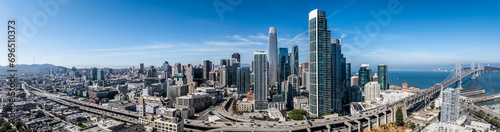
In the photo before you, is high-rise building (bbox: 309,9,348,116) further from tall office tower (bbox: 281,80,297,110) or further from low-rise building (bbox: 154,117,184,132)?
low-rise building (bbox: 154,117,184,132)

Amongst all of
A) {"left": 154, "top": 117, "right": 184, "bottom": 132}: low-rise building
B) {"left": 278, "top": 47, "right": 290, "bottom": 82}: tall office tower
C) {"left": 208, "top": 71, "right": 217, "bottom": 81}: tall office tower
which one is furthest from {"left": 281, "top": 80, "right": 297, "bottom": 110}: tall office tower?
{"left": 208, "top": 71, "right": 217, "bottom": 81}: tall office tower

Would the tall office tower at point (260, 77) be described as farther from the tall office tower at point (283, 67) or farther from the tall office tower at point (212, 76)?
the tall office tower at point (212, 76)

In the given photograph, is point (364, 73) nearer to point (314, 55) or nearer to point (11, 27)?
point (314, 55)

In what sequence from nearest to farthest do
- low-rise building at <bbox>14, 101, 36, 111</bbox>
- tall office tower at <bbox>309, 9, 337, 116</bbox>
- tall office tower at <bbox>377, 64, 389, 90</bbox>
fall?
1. tall office tower at <bbox>309, 9, 337, 116</bbox>
2. low-rise building at <bbox>14, 101, 36, 111</bbox>
3. tall office tower at <bbox>377, 64, 389, 90</bbox>

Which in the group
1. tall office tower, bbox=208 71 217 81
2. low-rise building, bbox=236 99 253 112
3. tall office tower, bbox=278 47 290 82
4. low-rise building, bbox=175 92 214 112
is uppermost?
tall office tower, bbox=278 47 290 82

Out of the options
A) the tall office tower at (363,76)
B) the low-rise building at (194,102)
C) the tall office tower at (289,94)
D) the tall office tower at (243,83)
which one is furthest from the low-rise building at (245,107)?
the tall office tower at (363,76)

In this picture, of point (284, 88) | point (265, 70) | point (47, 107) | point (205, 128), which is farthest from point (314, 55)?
point (47, 107)
